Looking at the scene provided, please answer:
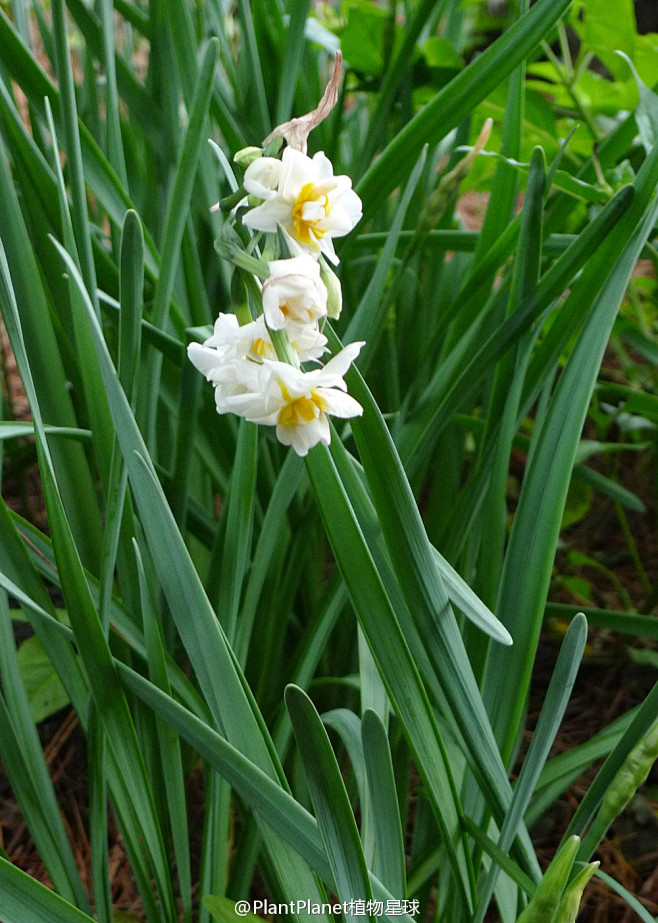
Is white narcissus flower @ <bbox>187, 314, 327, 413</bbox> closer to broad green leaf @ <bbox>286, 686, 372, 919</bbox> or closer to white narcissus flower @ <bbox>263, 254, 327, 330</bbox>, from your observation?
white narcissus flower @ <bbox>263, 254, 327, 330</bbox>

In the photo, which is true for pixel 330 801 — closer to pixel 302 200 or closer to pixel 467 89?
pixel 302 200

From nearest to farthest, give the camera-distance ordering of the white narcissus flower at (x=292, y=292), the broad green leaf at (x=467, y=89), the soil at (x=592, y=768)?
the white narcissus flower at (x=292, y=292)
the broad green leaf at (x=467, y=89)
the soil at (x=592, y=768)

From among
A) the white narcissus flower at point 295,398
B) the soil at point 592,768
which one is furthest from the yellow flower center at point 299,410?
the soil at point 592,768

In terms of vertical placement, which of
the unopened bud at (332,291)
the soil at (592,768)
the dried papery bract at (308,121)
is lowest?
the soil at (592,768)

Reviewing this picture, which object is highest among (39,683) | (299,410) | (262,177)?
(262,177)

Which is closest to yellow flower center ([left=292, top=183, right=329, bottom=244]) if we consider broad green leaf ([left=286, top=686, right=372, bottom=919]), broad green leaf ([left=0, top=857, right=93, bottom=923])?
broad green leaf ([left=286, top=686, right=372, bottom=919])

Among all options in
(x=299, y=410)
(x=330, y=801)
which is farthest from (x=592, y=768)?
(x=299, y=410)

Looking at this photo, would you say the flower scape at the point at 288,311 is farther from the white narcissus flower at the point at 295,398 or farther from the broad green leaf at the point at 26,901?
the broad green leaf at the point at 26,901

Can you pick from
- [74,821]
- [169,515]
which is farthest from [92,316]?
[74,821]

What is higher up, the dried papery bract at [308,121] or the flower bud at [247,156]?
the dried papery bract at [308,121]
